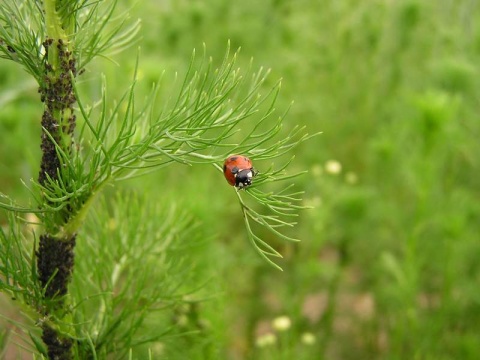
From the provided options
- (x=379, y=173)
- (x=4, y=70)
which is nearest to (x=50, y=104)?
(x=4, y=70)

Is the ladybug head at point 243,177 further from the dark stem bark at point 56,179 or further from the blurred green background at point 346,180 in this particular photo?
the blurred green background at point 346,180

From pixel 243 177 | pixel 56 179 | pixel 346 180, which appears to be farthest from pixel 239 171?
pixel 346 180

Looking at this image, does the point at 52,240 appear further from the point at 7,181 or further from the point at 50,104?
the point at 7,181

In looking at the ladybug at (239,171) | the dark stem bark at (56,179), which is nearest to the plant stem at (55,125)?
the dark stem bark at (56,179)

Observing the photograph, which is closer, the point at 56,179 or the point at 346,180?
the point at 56,179

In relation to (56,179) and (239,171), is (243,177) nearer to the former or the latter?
(239,171)

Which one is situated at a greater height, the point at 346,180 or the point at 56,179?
the point at 346,180

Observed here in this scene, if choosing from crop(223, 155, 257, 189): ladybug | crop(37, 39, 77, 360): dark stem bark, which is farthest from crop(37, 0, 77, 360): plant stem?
crop(223, 155, 257, 189): ladybug

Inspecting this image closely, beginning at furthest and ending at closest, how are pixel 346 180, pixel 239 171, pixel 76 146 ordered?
pixel 346 180 → pixel 76 146 → pixel 239 171

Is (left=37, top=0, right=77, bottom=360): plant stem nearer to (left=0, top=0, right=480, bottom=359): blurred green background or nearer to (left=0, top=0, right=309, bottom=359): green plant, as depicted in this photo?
(left=0, top=0, right=309, bottom=359): green plant
